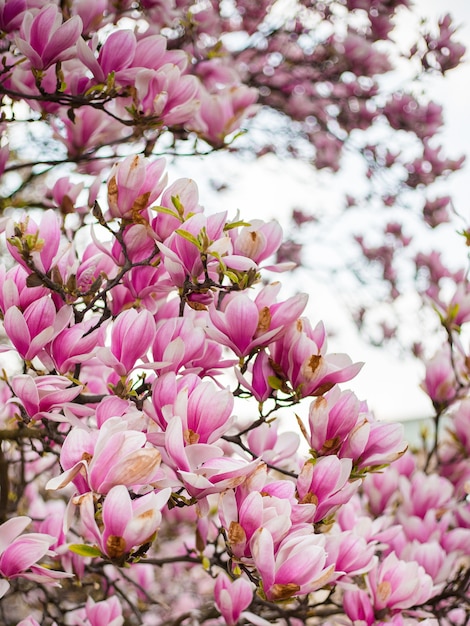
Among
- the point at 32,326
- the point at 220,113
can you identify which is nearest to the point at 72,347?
the point at 32,326

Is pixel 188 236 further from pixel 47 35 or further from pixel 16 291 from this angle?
pixel 47 35

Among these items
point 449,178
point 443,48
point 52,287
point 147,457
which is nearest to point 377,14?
point 443,48

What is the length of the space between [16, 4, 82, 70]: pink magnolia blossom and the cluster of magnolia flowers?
0.33 m

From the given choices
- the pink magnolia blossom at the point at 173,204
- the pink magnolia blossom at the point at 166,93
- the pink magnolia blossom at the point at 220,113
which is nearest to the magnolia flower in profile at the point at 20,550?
the pink magnolia blossom at the point at 173,204

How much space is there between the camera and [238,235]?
38.3 inches

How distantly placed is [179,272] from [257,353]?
0.19 m

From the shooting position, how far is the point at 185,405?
778 mm

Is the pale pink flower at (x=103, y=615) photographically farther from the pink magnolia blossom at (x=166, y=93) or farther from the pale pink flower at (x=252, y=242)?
the pink magnolia blossom at (x=166, y=93)

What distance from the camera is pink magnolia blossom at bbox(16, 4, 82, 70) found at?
1066mm

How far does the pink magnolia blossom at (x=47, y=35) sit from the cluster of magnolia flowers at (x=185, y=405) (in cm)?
33

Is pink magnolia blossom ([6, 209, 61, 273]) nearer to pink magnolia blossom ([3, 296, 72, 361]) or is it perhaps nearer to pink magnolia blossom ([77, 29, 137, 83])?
pink magnolia blossom ([3, 296, 72, 361])

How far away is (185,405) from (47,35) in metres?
0.75

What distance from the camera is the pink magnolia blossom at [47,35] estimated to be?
107cm

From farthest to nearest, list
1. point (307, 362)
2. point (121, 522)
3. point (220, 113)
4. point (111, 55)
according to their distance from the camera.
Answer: point (220, 113) < point (111, 55) < point (307, 362) < point (121, 522)
